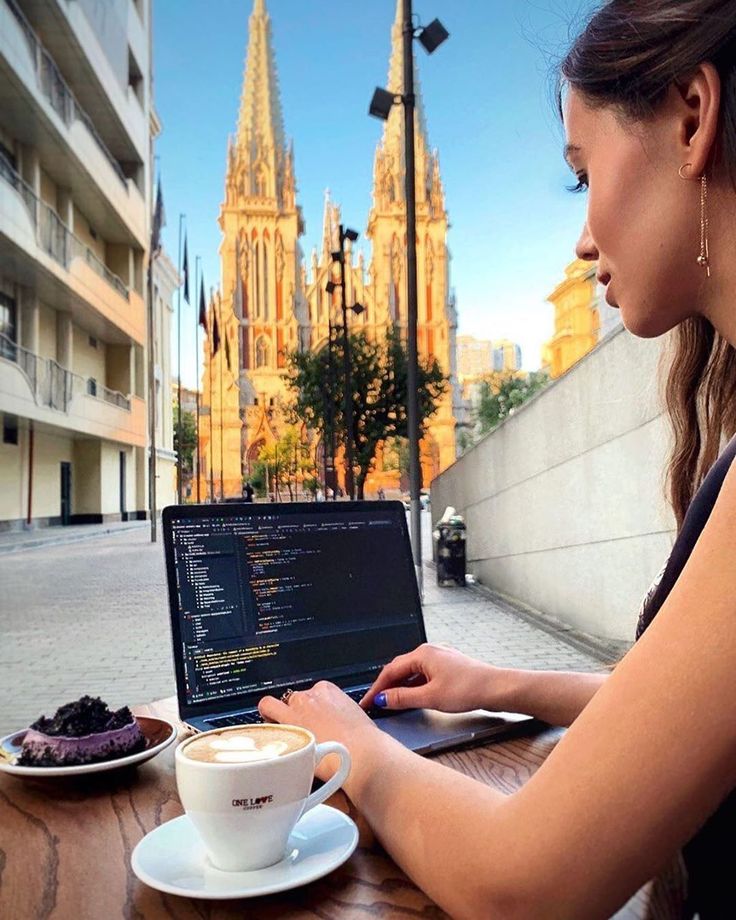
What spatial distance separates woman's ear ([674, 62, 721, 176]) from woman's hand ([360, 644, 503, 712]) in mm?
673

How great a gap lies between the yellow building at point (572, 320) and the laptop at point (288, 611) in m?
3.91

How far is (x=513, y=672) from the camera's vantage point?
107 centimetres

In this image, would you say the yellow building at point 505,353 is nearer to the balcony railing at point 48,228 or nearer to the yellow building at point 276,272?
the yellow building at point 276,272

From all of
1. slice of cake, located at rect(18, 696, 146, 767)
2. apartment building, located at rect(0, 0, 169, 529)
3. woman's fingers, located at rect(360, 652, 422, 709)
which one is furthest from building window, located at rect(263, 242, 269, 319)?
slice of cake, located at rect(18, 696, 146, 767)

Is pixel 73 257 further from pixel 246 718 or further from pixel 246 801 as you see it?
pixel 246 801

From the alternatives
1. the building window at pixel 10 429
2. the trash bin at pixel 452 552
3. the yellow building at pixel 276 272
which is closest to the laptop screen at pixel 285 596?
the trash bin at pixel 452 552

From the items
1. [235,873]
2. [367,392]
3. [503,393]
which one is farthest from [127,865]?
[503,393]

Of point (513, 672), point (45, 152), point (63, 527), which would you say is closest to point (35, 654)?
point (513, 672)

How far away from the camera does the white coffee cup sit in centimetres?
60

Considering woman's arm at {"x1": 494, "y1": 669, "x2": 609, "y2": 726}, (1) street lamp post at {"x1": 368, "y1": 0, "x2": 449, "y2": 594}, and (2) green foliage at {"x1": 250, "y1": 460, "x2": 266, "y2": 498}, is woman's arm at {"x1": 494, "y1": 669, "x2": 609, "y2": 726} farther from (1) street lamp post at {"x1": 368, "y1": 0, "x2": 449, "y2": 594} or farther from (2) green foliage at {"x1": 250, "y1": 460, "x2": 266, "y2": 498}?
(2) green foliage at {"x1": 250, "y1": 460, "x2": 266, "y2": 498}

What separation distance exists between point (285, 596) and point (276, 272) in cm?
5713

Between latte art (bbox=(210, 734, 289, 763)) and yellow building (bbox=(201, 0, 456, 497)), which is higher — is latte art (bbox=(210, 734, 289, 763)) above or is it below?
below

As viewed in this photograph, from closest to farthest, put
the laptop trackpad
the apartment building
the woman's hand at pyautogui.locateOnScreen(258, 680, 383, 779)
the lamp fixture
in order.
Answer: the woman's hand at pyautogui.locateOnScreen(258, 680, 383, 779) → the laptop trackpad → the lamp fixture → the apartment building

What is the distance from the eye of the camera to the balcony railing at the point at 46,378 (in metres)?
15.7
